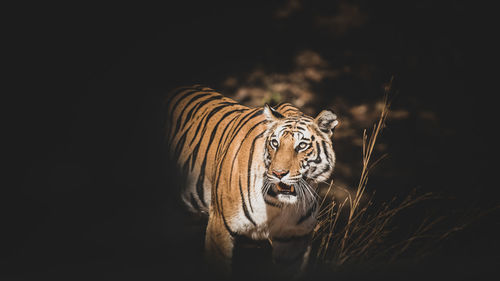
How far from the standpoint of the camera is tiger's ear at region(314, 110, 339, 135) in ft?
5.68

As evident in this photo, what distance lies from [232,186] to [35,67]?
0.98m

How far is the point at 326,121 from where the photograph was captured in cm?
175

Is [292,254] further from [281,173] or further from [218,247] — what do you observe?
[281,173]

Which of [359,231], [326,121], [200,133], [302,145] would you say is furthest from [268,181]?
[359,231]

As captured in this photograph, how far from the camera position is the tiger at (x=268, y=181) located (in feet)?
5.60

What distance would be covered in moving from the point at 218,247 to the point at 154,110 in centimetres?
80

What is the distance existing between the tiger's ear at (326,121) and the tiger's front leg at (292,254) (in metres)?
0.45

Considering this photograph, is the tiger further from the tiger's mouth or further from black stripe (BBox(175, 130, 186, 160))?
black stripe (BBox(175, 130, 186, 160))

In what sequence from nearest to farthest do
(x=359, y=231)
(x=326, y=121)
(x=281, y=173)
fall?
(x=281, y=173) < (x=326, y=121) < (x=359, y=231)

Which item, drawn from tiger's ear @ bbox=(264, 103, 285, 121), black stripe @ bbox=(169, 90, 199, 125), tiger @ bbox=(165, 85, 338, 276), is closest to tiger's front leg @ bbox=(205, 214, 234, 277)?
tiger @ bbox=(165, 85, 338, 276)

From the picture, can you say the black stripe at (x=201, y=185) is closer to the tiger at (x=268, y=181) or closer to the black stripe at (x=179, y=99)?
the tiger at (x=268, y=181)

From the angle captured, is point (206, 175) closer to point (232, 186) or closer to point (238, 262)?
point (232, 186)

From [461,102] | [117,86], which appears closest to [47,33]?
[117,86]

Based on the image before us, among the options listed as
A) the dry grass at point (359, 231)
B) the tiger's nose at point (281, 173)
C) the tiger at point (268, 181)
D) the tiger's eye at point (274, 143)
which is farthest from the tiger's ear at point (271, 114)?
the dry grass at point (359, 231)
